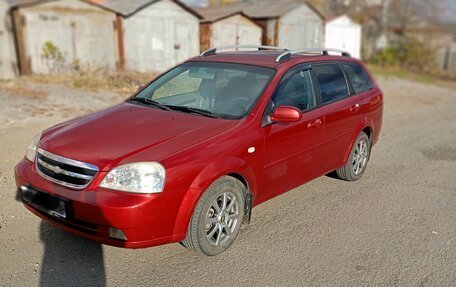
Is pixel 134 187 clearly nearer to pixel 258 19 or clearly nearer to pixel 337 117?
pixel 337 117

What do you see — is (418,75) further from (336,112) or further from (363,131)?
(336,112)

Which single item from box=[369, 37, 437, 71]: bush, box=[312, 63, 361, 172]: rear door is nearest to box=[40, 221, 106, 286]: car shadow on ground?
box=[312, 63, 361, 172]: rear door

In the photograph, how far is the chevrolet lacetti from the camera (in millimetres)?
2922

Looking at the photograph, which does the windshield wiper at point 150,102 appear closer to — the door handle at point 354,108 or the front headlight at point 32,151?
the front headlight at point 32,151

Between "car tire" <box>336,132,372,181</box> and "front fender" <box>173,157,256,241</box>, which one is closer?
"front fender" <box>173,157,256,241</box>

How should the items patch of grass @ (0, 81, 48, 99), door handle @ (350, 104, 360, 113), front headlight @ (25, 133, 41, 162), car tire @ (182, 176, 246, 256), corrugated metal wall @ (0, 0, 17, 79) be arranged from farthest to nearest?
corrugated metal wall @ (0, 0, 17, 79) → patch of grass @ (0, 81, 48, 99) → door handle @ (350, 104, 360, 113) → front headlight @ (25, 133, 41, 162) → car tire @ (182, 176, 246, 256)

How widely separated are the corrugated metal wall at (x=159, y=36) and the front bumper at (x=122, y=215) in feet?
36.8

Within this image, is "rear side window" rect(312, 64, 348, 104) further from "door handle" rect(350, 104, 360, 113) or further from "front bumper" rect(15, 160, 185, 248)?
"front bumper" rect(15, 160, 185, 248)

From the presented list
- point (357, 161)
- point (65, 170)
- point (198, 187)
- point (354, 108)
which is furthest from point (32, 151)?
point (357, 161)

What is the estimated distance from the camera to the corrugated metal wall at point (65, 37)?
11.8 metres

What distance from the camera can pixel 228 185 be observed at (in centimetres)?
334

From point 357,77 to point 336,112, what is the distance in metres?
1.05

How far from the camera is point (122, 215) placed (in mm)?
2822

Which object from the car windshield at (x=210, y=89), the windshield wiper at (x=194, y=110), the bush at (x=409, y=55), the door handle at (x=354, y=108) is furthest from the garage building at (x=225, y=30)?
the bush at (x=409, y=55)
